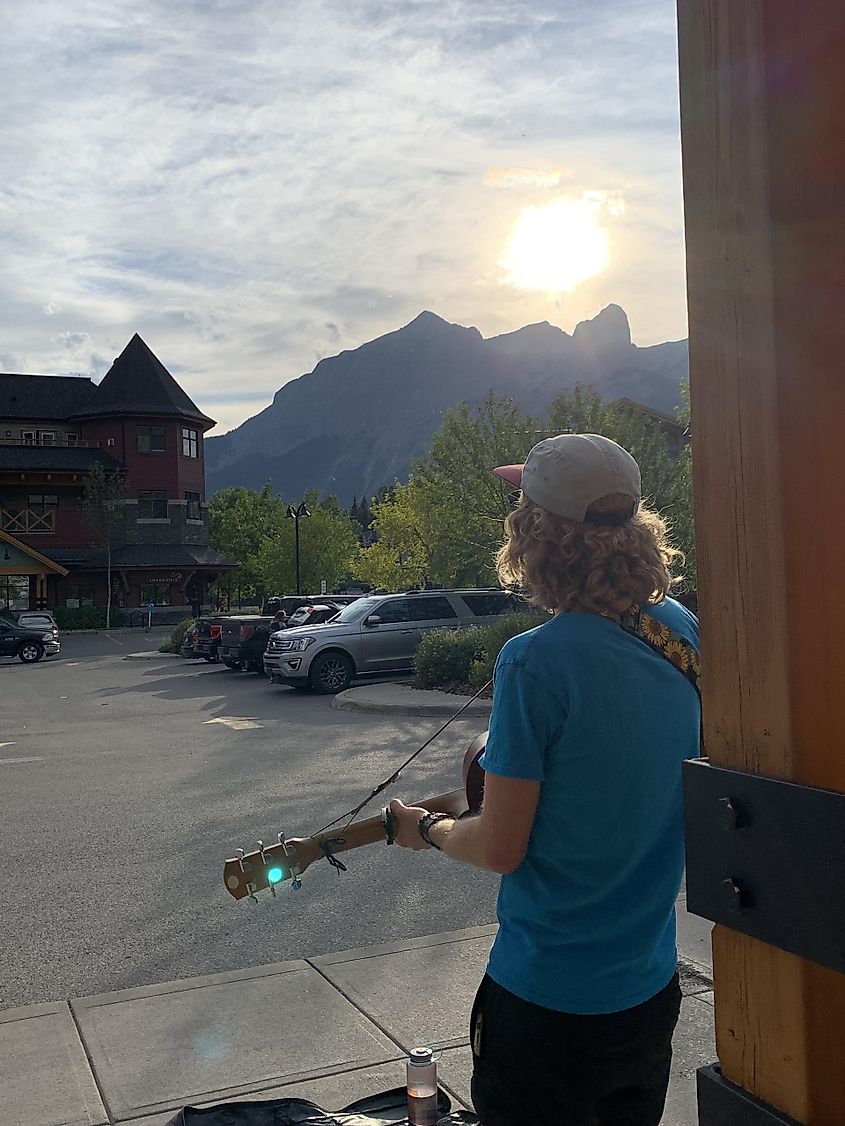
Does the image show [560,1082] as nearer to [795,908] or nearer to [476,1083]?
[476,1083]

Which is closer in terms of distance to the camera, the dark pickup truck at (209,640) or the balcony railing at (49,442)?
the dark pickup truck at (209,640)

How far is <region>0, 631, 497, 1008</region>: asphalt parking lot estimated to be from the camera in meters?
5.41

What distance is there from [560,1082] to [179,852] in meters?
5.82

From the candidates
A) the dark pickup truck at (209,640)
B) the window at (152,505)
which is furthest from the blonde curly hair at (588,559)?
the window at (152,505)

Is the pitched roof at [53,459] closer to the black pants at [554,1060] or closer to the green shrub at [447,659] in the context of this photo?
the green shrub at [447,659]

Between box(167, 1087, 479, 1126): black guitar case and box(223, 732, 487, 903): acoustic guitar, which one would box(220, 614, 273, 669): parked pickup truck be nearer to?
box(167, 1087, 479, 1126): black guitar case

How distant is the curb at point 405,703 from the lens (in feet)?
50.4

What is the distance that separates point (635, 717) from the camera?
2.05 metres

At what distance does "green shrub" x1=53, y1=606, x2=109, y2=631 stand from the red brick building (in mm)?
1991

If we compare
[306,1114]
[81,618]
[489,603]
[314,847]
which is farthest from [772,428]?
[81,618]

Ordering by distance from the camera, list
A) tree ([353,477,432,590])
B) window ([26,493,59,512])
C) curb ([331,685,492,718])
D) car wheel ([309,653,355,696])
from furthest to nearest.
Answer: window ([26,493,59,512])
tree ([353,477,432,590])
car wheel ([309,653,355,696])
curb ([331,685,492,718])

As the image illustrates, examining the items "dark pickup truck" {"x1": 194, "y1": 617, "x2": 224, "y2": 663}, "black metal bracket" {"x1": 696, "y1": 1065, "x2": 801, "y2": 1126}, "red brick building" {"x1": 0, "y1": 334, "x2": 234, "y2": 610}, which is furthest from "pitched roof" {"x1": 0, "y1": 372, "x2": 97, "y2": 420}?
"black metal bracket" {"x1": 696, "y1": 1065, "x2": 801, "y2": 1126}

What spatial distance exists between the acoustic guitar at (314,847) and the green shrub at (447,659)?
15.3 metres

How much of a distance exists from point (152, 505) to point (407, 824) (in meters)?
56.5
